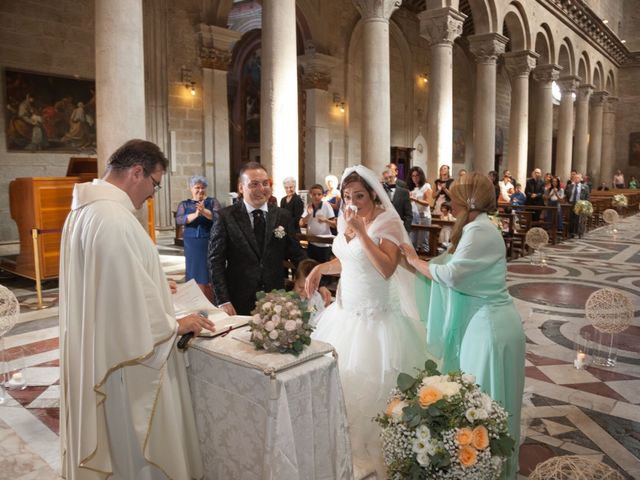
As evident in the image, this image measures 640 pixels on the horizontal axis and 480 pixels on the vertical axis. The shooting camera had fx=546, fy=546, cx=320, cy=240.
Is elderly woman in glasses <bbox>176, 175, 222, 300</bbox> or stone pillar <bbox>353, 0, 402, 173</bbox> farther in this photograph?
stone pillar <bbox>353, 0, 402, 173</bbox>

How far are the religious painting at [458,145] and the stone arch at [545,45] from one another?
16.8 feet

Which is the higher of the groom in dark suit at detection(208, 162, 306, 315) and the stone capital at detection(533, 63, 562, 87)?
the stone capital at detection(533, 63, 562, 87)

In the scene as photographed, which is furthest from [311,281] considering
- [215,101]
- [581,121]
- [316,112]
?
[581,121]

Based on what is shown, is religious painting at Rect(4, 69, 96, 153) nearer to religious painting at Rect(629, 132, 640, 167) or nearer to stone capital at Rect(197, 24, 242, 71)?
stone capital at Rect(197, 24, 242, 71)

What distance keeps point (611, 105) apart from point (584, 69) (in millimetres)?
9561

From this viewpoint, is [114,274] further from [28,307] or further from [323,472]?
[28,307]

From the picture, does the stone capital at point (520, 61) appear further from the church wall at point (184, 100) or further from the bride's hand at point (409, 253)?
the bride's hand at point (409, 253)

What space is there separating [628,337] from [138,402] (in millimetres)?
5755

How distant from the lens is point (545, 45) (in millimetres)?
21375

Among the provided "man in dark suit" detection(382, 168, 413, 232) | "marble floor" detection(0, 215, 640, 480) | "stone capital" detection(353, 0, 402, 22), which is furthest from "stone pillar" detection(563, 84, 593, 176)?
"man in dark suit" detection(382, 168, 413, 232)

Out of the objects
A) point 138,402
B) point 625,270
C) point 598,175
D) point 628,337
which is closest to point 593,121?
point 598,175

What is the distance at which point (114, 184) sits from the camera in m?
2.50

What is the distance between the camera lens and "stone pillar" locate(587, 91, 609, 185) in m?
31.2

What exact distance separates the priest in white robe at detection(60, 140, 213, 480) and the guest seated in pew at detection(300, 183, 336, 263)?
4887 millimetres
